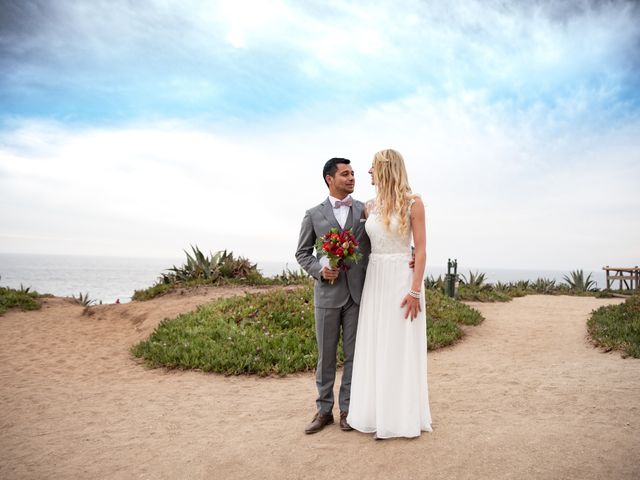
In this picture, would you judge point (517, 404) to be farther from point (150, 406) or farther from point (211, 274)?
point (211, 274)

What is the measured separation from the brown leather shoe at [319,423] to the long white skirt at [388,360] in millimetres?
259

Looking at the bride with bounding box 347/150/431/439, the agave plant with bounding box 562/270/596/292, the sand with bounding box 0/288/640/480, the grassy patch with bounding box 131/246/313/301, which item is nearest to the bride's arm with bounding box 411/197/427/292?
the bride with bounding box 347/150/431/439

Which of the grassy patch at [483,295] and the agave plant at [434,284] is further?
the agave plant at [434,284]

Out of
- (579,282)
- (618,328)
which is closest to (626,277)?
(579,282)

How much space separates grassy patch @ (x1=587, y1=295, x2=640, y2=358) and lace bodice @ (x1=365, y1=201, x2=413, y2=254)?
5209 mm

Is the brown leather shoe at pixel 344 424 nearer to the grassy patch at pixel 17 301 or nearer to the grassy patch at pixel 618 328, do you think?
the grassy patch at pixel 618 328

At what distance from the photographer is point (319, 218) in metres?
4.26

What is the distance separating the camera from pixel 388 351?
3943mm

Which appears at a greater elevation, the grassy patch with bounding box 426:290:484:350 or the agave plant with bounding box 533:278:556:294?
the agave plant with bounding box 533:278:556:294

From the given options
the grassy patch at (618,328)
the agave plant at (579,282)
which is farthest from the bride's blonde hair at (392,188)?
the agave plant at (579,282)

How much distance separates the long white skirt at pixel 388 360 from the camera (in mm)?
3910

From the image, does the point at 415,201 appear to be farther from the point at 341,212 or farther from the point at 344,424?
the point at 344,424

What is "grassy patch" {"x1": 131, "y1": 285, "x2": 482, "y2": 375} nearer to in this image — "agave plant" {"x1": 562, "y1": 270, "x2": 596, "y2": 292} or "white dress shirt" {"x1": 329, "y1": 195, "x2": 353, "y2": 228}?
"white dress shirt" {"x1": 329, "y1": 195, "x2": 353, "y2": 228}

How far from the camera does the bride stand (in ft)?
12.8
